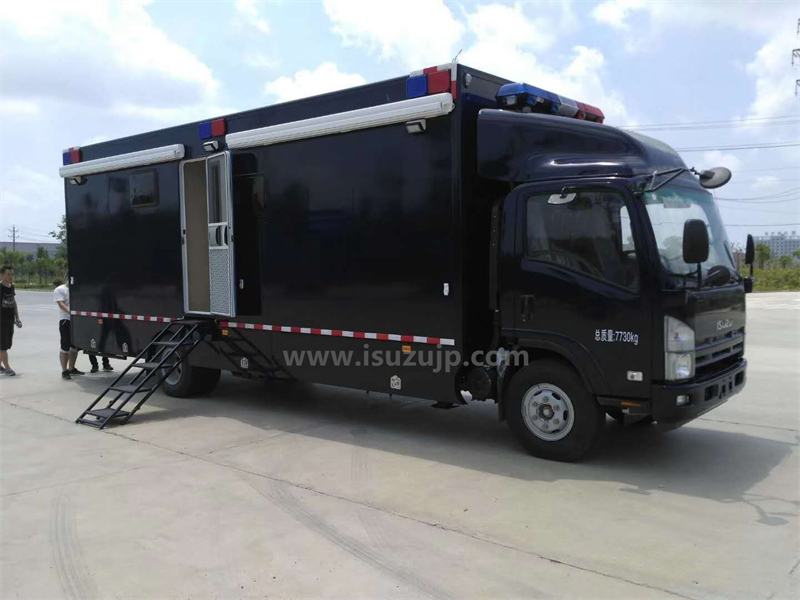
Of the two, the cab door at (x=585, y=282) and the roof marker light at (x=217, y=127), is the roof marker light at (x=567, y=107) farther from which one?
the roof marker light at (x=217, y=127)

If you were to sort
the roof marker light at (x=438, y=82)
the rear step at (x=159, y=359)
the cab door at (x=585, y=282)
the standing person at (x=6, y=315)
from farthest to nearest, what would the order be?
the standing person at (x=6, y=315), the rear step at (x=159, y=359), the roof marker light at (x=438, y=82), the cab door at (x=585, y=282)

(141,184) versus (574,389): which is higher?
(141,184)

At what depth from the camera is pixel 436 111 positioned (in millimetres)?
6184

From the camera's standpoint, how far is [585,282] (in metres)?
5.66

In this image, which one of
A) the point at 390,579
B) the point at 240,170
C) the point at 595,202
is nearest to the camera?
the point at 390,579

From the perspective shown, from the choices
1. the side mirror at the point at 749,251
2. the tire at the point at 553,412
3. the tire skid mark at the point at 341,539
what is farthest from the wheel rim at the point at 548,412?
the side mirror at the point at 749,251

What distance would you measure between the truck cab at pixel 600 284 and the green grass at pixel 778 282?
126 feet

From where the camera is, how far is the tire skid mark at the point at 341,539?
12.5 ft

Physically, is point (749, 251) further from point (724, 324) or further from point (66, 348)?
point (66, 348)

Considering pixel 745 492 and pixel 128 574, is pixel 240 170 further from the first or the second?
pixel 745 492

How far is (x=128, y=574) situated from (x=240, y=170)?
17.6ft

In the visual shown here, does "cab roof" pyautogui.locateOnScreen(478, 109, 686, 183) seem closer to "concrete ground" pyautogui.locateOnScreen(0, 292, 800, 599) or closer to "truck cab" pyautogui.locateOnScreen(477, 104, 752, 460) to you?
"truck cab" pyautogui.locateOnScreen(477, 104, 752, 460)

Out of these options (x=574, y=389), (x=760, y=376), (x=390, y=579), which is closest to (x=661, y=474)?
(x=574, y=389)

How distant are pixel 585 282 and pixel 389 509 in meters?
2.47
